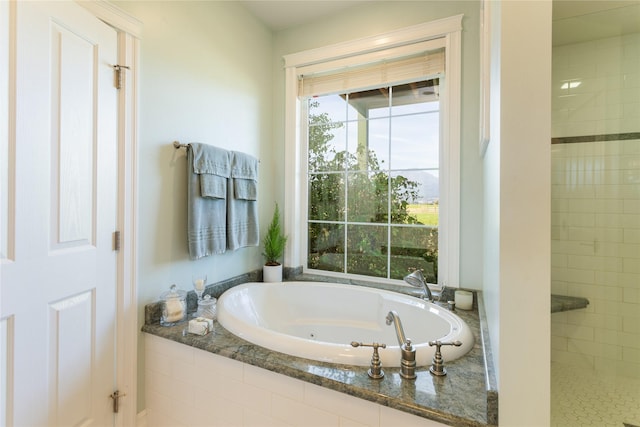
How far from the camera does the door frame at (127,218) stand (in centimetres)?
143

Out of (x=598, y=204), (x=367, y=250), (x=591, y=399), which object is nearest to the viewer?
(x=591, y=399)

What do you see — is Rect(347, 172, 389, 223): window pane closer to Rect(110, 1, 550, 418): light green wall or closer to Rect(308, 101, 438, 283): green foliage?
Rect(308, 101, 438, 283): green foliage

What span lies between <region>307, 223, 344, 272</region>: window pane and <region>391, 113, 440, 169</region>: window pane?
2.44 feet

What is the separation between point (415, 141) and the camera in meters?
2.22

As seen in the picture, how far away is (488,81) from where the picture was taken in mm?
1177

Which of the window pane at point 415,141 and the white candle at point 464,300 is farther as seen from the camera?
the window pane at point 415,141

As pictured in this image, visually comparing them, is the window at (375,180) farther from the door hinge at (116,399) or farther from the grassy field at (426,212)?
the door hinge at (116,399)

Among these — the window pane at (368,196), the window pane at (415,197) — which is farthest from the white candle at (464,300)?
the window pane at (368,196)

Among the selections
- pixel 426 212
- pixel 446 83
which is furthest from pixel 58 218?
pixel 446 83

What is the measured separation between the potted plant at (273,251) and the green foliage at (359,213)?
1.04ft

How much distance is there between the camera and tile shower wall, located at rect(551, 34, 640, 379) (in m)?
1.61

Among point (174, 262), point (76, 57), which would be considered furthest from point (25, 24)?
point (174, 262)

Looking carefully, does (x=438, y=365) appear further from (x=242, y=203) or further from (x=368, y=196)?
(x=242, y=203)

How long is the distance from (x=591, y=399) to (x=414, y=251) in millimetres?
1166
